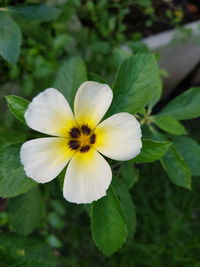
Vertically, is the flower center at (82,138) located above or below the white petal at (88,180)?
above

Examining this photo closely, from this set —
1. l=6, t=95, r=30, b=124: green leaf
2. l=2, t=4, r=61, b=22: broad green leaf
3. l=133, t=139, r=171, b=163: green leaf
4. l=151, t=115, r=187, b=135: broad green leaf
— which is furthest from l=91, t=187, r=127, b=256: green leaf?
l=2, t=4, r=61, b=22: broad green leaf

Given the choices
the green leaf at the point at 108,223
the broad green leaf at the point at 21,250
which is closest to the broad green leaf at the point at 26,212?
the broad green leaf at the point at 21,250

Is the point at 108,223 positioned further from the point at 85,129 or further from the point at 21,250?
the point at 21,250

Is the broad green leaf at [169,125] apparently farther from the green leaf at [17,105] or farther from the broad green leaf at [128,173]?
the green leaf at [17,105]

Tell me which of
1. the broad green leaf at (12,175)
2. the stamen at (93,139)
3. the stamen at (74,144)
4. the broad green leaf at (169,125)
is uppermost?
the stamen at (93,139)

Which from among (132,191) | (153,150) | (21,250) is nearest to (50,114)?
(153,150)

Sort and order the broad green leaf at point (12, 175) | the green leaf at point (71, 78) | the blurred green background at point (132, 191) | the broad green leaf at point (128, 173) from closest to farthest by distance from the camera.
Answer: the broad green leaf at point (12, 175) → the green leaf at point (71, 78) → the broad green leaf at point (128, 173) → the blurred green background at point (132, 191)
